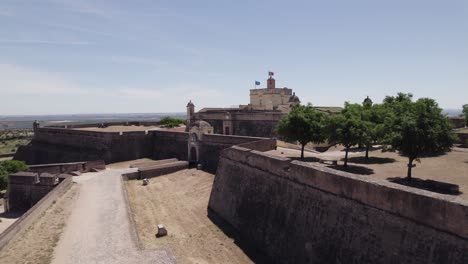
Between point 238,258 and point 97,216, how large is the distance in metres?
6.78

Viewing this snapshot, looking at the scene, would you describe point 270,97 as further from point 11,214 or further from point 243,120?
point 11,214

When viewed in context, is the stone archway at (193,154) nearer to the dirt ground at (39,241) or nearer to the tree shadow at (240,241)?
the tree shadow at (240,241)

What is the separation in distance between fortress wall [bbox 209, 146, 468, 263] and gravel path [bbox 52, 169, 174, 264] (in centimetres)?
450

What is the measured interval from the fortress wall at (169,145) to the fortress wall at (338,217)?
45.2ft

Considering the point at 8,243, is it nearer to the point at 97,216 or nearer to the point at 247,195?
the point at 97,216

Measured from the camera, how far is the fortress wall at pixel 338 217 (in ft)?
25.8

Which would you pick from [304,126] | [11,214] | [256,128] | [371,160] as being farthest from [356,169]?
[11,214]

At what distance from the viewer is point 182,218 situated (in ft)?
56.8

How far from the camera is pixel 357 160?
63.4 feet

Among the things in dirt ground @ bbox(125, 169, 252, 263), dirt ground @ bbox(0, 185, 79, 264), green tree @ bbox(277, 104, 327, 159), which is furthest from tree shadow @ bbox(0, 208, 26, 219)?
green tree @ bbox(277, 104, 327, 159)

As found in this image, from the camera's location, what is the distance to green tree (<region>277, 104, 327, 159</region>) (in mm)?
19859

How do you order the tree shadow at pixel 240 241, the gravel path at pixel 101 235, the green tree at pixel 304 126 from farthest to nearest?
the green tree at pixel 304 126
the tree shadow at pixel 240 241
the gravel path at pixel 101 235

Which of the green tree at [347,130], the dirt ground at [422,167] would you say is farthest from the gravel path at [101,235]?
the green tree at [347,130]

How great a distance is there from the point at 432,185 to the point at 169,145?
77.0ft
